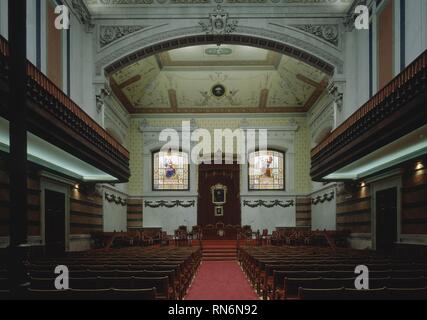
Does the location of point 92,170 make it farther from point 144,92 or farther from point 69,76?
point 144,92

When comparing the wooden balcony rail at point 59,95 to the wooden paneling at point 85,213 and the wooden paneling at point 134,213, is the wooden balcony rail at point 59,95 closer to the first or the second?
the wooden paneling at point 85,213

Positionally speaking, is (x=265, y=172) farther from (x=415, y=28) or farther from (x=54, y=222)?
(x=415, y=28)

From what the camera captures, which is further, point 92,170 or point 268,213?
point 268,213

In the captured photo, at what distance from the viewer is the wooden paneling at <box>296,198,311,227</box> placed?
2669cm

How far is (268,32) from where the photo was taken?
60.4ft

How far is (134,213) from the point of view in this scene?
26.7m

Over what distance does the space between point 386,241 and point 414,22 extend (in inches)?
271

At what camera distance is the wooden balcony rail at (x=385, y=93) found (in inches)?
351

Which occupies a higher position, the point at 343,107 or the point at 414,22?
the point at 414,22

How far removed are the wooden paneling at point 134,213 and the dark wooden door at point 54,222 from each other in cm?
1089

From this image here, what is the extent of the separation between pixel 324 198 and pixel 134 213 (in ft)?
34.2

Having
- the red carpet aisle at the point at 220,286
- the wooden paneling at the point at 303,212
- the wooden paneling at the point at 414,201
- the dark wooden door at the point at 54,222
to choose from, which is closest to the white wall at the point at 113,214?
the dark wooden door at the point at 54,222

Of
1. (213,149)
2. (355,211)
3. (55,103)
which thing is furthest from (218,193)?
(55,103)
